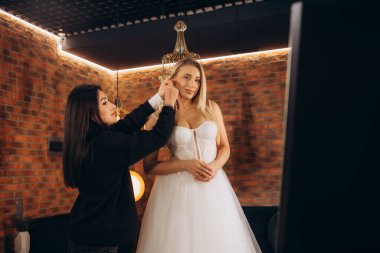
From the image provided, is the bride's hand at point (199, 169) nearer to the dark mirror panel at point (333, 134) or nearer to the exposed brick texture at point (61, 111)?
the dark mirror panel at point (333, 134)

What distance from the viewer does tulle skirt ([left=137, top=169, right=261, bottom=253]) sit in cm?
223

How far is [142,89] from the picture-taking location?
6086 mm

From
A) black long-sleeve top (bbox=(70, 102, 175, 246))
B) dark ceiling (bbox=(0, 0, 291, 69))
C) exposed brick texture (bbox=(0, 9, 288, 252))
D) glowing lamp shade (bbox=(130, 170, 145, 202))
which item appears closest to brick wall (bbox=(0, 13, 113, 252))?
exposed brick texture (bbox=(0, 9, 288, 252))

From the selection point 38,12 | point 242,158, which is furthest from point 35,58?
point 242,158

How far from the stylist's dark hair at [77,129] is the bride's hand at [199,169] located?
2.11 feet

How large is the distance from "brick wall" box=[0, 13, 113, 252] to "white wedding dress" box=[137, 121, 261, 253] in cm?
218

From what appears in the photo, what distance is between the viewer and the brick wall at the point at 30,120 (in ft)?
13.0

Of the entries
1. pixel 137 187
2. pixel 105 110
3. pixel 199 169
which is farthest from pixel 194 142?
pixel 137 187

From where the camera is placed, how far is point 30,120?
171 inches

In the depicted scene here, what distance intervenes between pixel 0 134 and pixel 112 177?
8.54ft

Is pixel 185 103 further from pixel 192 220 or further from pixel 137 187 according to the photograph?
pixel 137 187

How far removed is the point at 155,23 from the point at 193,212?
9.17ft

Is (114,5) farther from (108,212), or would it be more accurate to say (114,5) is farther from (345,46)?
(345,46)

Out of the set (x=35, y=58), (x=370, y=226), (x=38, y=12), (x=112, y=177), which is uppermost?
(x=38, y=12)
